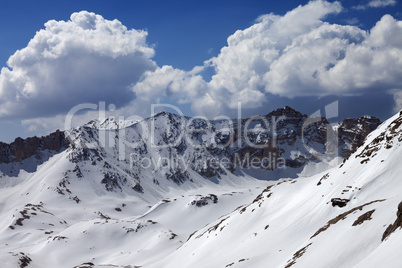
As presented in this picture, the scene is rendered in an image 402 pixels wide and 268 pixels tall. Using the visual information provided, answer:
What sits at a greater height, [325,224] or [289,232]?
[325,224]

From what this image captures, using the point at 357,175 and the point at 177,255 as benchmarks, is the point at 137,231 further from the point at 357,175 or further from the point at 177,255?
the point at 357,175

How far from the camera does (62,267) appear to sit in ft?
427

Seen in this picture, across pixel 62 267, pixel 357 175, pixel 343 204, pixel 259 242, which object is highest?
pixel 357 175

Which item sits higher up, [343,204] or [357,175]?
[357,175]

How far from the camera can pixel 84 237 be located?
15175 centimetres

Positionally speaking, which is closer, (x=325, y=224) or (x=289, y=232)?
(x=325, y=224)

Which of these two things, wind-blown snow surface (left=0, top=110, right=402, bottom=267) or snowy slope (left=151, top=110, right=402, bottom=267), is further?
wind-blown snow surface (left=0, top=110, right=402, bottom=267)

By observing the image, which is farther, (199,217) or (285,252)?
(199,217)

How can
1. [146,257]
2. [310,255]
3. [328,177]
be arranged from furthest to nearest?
1. [146,257]
2. [328,177]
3. [310,255]

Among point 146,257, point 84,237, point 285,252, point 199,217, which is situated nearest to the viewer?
point 285,252

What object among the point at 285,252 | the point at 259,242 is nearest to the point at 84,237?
the point at 259,242

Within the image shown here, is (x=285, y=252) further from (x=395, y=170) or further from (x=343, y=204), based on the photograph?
(x=395, y=170)

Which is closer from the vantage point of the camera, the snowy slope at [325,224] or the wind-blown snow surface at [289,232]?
the snowy slope at [325,224]

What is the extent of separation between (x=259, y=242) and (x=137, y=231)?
10599cm
